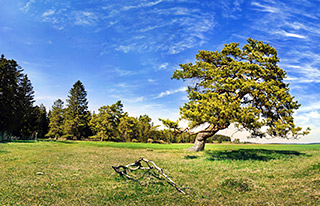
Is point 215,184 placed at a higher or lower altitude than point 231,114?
lower

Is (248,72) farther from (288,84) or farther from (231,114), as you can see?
(231,114)

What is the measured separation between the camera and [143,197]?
31.7 ft

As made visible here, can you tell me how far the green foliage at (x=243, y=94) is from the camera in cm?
2031

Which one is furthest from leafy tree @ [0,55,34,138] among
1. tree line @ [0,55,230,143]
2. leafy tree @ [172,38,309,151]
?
leafy tree @ [172,38,309,151]

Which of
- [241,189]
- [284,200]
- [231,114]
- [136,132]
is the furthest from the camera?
[136,132]

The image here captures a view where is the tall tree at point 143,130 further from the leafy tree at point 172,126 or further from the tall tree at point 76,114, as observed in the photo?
the leafy tree at point 172,126

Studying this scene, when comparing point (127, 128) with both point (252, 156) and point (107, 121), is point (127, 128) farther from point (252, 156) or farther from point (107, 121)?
point (252, 156)

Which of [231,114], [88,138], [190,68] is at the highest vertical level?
[190,68]

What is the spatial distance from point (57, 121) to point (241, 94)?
89917 millimetres

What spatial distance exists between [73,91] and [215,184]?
295 ft

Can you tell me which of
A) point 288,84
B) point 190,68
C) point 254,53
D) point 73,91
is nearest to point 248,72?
point 254,53

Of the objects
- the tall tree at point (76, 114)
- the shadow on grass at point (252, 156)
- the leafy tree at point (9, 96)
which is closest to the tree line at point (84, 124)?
the tall tree at point (76, 114)

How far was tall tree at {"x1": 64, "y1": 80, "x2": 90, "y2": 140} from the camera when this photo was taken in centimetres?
8831

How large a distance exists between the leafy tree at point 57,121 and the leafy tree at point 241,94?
→ 7929cm
